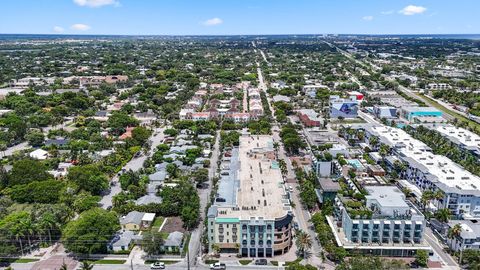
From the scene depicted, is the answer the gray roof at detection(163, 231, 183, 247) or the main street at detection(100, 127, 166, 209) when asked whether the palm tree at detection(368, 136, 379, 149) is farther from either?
the gray roof at detection(163, 231, 183, 247)

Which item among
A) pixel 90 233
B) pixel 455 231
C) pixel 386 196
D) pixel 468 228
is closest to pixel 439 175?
pixel 468 228

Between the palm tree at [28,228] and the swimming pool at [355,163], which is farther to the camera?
the swimming pool at [355,163]

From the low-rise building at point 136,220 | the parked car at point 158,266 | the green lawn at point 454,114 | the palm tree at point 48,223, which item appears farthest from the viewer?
the green lawn at point 454,114

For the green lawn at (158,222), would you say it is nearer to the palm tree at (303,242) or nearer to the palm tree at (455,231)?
the palm tree at (303,242)

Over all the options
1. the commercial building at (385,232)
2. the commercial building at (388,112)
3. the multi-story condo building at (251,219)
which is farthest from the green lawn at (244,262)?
the commercial building at (388,112)

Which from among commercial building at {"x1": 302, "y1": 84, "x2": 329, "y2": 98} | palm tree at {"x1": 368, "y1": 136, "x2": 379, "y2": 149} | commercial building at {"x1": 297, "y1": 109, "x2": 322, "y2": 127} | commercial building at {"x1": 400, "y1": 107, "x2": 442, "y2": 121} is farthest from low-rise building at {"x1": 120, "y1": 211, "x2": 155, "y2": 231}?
commercial building at {"x1": 302, "y1": 84, "x2": 329, "y2": 98}

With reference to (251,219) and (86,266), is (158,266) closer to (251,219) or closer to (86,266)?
(86,266)
